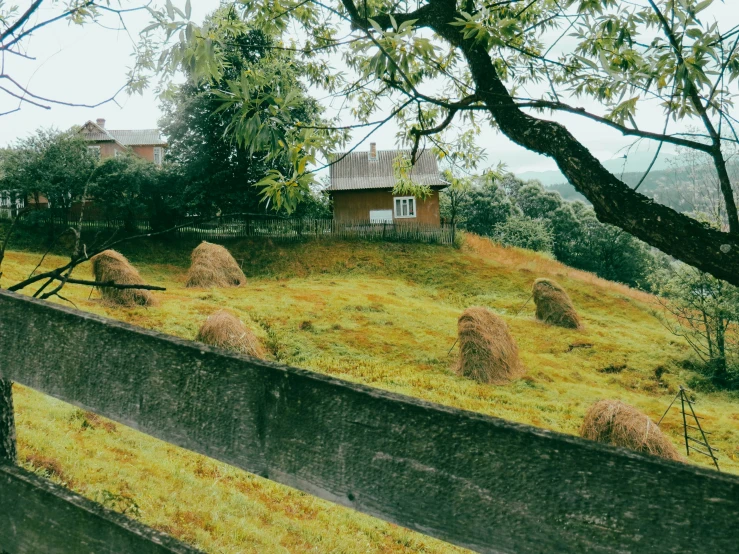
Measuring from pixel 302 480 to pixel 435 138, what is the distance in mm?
6123

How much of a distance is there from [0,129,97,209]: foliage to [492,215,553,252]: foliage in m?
36.0

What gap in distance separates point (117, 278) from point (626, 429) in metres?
15.6

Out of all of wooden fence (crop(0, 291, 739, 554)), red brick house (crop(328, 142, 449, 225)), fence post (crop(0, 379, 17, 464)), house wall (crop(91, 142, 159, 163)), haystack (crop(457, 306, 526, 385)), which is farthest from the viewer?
house wall (crop(91, 142, 159, 163))

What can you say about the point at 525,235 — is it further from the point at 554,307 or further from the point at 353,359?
the point at 353,359

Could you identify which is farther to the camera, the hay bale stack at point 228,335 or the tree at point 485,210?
the tree at point 485,210

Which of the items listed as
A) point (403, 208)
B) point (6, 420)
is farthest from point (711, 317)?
point (6, 420)

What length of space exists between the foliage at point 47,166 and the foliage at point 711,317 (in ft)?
100

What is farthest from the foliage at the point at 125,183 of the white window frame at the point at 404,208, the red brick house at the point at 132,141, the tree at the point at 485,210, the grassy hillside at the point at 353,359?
the tree at the point at 485,210

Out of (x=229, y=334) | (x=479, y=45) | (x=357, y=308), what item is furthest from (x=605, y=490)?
(x=357, y=308)

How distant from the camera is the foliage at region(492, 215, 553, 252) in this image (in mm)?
52281

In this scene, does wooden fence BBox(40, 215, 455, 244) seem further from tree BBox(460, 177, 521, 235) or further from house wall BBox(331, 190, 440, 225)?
tree BBox(460, 177, 521, 235)

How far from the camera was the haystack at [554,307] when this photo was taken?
72.6ft

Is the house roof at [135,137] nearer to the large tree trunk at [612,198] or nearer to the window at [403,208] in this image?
the window at [403,208]

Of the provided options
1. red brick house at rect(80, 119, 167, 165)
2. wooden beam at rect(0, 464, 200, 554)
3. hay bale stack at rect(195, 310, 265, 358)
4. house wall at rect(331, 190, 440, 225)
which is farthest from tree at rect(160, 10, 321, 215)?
wooden beam at rect(0, 464, 200, 554)
